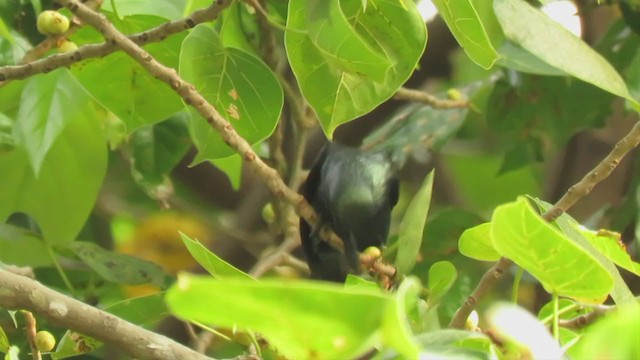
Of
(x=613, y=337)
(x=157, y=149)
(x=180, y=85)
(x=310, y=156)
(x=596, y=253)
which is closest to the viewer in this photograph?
(x=613, y=337)

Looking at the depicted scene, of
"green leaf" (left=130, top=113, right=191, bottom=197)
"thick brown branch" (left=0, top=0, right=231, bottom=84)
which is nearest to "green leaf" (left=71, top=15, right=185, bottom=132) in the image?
"thick brown branch" (left=0, top=0, right=231, bottom=84)

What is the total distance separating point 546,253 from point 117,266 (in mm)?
604

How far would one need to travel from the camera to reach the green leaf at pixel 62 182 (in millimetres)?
1014

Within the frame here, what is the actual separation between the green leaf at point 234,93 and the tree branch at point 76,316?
7.6 inches

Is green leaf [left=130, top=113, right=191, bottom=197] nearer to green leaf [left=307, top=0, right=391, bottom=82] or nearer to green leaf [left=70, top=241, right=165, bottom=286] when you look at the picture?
green leaf [left=70, top=241, right=165, bottom=286]

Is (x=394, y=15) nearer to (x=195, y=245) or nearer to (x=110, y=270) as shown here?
(x=195, y=245)

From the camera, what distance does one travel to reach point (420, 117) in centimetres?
129

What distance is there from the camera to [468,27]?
699mm

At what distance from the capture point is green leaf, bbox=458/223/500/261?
2.06 feet

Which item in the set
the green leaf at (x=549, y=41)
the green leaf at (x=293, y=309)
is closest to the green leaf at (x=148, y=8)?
the green leaf at (x=549, y=41)

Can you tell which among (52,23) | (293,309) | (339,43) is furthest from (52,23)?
(293,309)

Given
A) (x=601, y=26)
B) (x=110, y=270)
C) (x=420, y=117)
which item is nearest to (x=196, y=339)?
(x=110, y=270)

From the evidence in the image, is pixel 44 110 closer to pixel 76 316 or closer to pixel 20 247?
pixel 20 247

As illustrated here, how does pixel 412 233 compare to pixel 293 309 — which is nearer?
pixel 293 309
